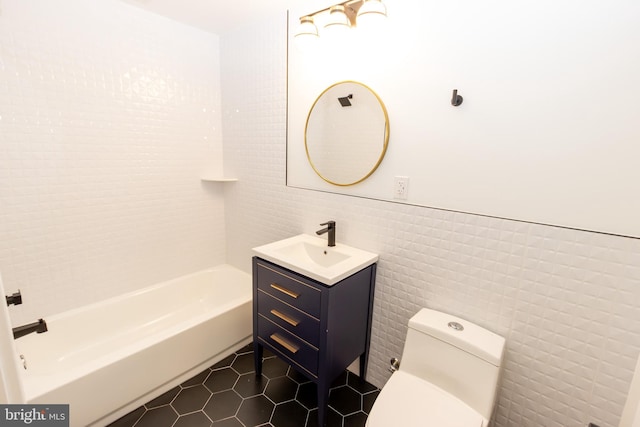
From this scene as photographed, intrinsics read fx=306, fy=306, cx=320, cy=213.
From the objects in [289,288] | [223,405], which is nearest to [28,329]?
[289,288]

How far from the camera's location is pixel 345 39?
1.69 meters

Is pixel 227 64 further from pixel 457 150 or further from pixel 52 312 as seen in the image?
pixel 52 312


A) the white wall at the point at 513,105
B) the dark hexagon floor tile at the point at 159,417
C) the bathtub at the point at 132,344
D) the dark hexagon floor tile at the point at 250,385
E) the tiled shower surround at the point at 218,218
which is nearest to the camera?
the white wall at the point at 513,105

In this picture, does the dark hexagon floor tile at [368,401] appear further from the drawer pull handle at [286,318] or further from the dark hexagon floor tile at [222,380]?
the dark hexagon floor tile at [222,380]

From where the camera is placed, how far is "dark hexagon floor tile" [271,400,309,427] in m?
1.59

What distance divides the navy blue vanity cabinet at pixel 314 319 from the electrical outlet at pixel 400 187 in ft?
1.39

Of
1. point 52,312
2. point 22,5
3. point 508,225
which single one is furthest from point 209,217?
point 508,225

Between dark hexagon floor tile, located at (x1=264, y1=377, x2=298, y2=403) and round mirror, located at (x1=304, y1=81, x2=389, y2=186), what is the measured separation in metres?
1.25

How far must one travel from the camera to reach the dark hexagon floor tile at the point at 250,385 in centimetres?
178

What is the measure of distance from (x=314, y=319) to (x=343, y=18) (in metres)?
1.52

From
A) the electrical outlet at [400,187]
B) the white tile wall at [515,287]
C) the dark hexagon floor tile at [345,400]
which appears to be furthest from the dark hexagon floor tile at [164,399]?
the electrical outlet at [400,187]

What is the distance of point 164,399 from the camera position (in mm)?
1721

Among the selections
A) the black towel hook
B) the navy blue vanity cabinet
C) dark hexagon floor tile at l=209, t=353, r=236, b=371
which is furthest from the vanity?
the black towel hook

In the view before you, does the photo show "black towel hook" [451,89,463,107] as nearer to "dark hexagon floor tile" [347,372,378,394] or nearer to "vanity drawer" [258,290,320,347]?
"vanity drawer" [258,290,320,347]
